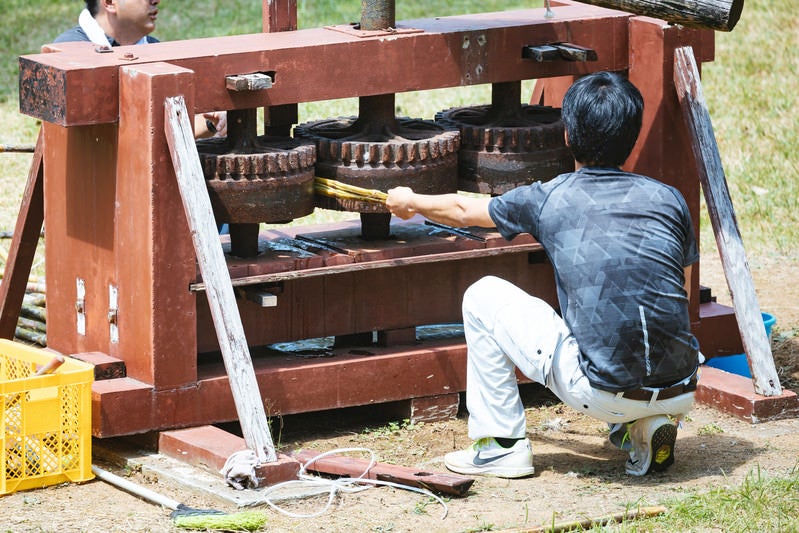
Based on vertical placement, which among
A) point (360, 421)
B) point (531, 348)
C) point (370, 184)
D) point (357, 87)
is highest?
point (357, 87)

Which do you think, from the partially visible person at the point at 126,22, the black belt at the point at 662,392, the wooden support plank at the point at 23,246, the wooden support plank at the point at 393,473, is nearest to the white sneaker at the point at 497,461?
the wooden support plank at the point at 393,473

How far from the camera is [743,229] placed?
9.57 meters

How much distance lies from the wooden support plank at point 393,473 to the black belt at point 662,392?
0.65 meters

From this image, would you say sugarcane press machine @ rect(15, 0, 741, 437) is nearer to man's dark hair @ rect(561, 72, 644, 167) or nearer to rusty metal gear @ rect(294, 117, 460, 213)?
rusty metal gear @ rect(294, 117, 460, 213)

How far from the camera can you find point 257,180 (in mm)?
5742

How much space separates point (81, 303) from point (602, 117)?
2.37m

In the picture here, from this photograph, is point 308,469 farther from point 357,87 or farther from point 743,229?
point 743,229

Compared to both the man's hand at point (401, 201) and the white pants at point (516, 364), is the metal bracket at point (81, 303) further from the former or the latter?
the white pants at point (516, 364)

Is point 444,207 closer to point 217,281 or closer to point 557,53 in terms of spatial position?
point 217,281

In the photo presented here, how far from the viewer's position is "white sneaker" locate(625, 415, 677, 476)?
5.27 meters

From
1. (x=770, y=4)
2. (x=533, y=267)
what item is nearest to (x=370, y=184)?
(x=533, y=267)

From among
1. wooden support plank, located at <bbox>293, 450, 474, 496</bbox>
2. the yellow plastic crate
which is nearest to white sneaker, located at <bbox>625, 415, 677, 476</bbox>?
wooden support plank, located at <bbox>293, 450, 474, 496</bbox>

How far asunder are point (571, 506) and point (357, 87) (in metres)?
1.98

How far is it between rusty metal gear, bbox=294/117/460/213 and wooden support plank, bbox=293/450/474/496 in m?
1.09
